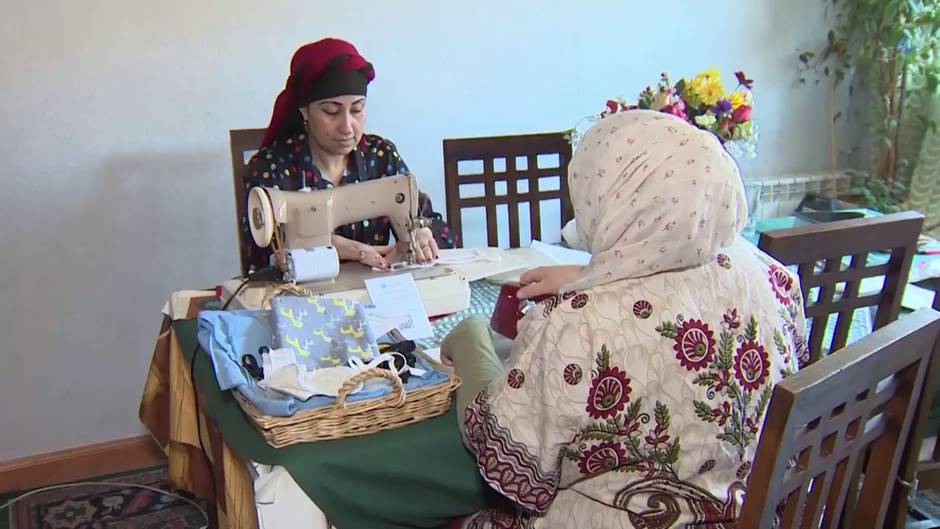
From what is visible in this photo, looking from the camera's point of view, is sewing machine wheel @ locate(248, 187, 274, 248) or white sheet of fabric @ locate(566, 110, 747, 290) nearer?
white sheet of fabric @ locate(566, 110, 747, 290)

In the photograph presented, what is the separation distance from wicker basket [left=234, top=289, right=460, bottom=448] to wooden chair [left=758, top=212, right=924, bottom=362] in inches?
28.0

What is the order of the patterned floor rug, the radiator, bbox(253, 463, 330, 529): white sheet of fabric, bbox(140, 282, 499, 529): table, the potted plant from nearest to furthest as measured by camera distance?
1. bbox(253, 463, 330, 529): white sheet of fabric
2. bbox(140, 282, 499, 529): table
3. the patterned floor rug
4. the potted plant
5. the radiator

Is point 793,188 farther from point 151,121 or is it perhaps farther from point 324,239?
point 151,121

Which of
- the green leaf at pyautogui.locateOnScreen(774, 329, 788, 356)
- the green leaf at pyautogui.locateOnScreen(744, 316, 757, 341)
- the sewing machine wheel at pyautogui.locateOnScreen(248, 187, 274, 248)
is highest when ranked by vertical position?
the sewing machine wheel at pyautogui.locateOnScreen(248, 187, 274, 248)

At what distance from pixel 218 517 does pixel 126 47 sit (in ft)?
4.47

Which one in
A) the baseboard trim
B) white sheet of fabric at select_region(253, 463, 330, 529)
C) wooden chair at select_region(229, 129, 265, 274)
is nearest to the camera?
white sheet of fabric at select_region(253, 463, 330, 529)

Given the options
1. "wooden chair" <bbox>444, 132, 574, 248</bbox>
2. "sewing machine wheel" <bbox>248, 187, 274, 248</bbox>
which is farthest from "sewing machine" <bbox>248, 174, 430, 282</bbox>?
"wooden chair" <bbox>444, 132, 574, 248</bbox>

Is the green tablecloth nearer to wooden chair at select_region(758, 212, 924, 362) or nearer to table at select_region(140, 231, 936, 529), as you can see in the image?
table at select_region(140, 231, 936, 529)

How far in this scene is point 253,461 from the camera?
4.08ft

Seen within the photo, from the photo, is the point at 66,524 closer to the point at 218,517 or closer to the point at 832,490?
the point at 218,517

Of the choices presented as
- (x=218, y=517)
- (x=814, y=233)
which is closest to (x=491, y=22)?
(x=814, y=233)

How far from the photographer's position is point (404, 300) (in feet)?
5.72

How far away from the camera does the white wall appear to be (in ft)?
7.81

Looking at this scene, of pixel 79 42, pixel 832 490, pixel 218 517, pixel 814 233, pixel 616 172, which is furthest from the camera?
pixel 79 42
